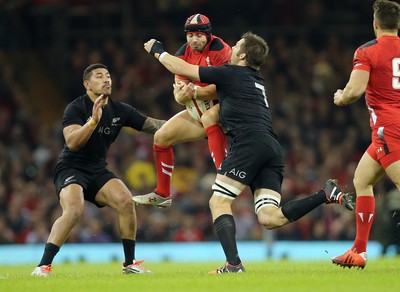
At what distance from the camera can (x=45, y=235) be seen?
19812mm

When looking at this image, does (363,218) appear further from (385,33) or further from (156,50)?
(156,50)

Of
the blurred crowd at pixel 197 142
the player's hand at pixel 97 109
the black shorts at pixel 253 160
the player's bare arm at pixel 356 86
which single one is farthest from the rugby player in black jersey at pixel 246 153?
the blurred crowd at pixel 197 142

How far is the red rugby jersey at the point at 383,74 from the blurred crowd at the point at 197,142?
7137mm

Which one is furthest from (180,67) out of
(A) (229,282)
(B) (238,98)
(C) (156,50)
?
(A) (229,282)

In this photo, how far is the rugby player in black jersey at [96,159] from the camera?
38.3 ft

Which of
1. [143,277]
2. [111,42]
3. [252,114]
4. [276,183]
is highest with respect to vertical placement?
[111,42]

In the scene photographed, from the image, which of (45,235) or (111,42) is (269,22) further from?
(45,235)

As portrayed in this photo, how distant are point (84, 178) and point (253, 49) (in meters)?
2.53

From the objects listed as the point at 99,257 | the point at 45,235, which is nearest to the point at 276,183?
the point at 99,257

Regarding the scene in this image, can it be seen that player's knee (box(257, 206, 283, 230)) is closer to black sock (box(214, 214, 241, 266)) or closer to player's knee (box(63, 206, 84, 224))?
black sock (box(214, 214, 241, 266))

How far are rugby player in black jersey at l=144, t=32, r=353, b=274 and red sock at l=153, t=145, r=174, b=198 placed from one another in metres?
1.11

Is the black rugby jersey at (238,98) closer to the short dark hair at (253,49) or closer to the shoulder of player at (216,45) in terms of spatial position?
the short dark hair at (253,49)

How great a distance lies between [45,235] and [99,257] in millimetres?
1771

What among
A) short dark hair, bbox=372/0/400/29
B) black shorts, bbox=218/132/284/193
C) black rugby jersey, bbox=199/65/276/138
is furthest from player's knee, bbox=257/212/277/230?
short dark hair, bbox=372/0/400/29
